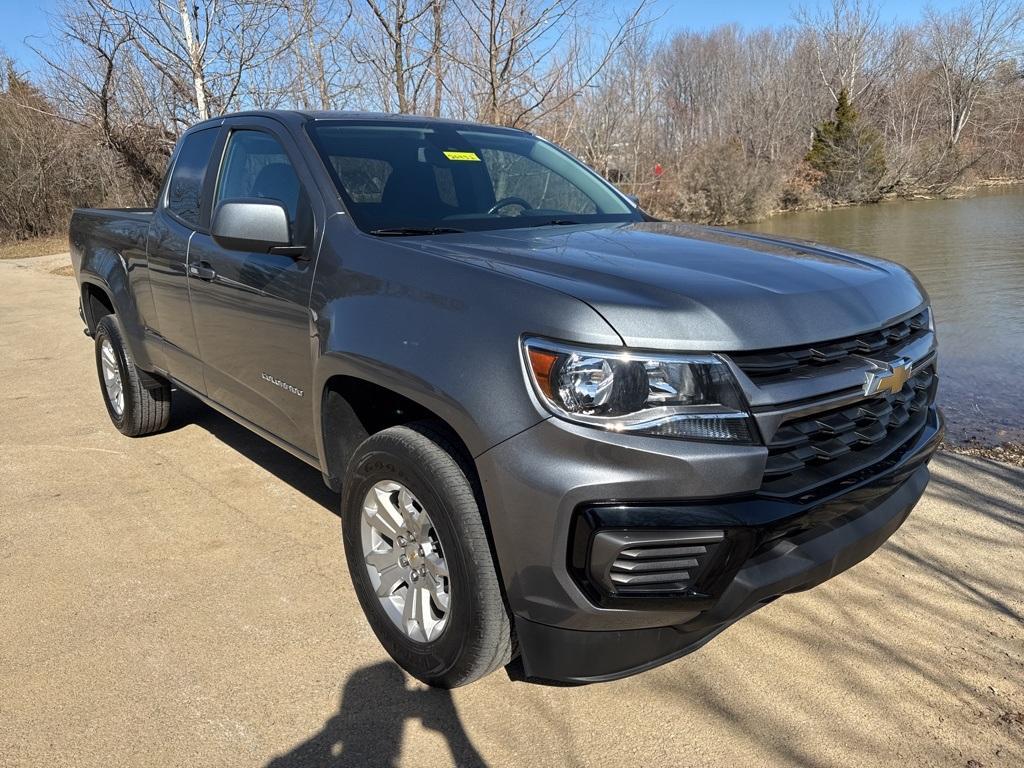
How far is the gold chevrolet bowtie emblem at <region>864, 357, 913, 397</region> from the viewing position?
85.8 inches

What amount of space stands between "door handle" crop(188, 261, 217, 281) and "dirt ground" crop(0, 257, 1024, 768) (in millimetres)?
1184

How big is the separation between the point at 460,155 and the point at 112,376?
123 inches

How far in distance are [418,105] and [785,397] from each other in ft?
30.1

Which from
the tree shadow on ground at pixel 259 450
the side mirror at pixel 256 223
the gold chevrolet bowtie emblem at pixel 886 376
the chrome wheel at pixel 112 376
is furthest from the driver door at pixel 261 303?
the gold chevrolet bowtie emblem at pixel 886 376

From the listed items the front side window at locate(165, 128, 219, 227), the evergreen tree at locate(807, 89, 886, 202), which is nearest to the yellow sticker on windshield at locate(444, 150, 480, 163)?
the front side window at locate(165, 128, 219, 227)

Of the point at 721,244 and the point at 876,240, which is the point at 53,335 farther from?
the point at 876,240

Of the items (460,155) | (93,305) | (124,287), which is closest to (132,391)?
(124,287)

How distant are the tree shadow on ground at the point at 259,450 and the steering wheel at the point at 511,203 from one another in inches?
60.7

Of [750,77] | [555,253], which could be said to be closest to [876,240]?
[555,253]

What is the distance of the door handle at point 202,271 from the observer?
138 inches

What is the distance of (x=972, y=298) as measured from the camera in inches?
382

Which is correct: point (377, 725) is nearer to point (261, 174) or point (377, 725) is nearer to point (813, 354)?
point (813, 354)

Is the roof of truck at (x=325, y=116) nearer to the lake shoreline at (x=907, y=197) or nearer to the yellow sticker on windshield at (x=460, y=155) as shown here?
the yellow sticker on windshield at (x=460, y=155)

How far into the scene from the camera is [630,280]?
7.00ft
